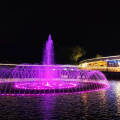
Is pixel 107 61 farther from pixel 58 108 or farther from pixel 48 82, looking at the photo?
pixel 58 108

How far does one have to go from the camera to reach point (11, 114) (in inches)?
390

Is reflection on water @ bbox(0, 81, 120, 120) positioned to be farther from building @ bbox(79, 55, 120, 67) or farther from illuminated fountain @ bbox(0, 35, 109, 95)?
building @ bbox(79, 55, 120, 67)

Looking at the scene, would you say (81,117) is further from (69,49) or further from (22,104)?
(69,49)

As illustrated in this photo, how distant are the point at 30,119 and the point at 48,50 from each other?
28038 mm

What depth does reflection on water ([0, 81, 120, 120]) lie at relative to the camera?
9.66 metres

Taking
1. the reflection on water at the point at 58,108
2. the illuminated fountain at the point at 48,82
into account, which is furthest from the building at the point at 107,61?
the reflection on water at the point at 58,108

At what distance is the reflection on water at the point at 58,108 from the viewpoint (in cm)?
966

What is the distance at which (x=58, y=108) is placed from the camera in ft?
36.6

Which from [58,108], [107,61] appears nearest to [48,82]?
[58,108]

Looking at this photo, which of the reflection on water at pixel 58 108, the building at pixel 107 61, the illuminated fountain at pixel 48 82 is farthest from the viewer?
the building at pixel 107 61

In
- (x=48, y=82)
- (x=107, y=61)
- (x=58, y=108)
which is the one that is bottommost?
(x=58, y=108)

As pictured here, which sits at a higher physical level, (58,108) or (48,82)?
(48,82)

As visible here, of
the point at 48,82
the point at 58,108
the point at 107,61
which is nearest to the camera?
the point at 58,108

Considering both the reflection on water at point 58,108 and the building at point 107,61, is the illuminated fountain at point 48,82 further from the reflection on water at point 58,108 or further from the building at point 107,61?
the building at point 107,61
